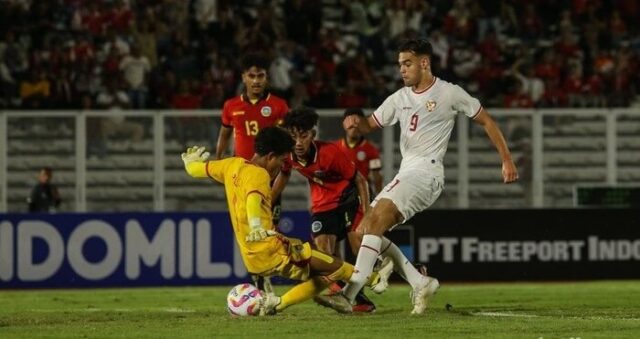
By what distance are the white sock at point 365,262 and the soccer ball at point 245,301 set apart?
2.70 ft

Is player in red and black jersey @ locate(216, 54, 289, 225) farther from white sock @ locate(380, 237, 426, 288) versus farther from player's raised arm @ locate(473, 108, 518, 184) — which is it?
player's raised arm @ locate(473, 108, 518, 184)

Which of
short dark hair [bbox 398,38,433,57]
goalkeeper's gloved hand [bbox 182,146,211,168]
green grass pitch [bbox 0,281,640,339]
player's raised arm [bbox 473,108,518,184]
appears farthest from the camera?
short dark hair [bbox 398,38,433,57]

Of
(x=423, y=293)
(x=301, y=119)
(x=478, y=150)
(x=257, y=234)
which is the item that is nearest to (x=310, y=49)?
(x=478, y=150)

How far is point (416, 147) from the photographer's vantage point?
528 inches

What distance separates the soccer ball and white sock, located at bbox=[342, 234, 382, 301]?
0.82 metres

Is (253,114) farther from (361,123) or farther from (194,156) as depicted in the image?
(194,156)

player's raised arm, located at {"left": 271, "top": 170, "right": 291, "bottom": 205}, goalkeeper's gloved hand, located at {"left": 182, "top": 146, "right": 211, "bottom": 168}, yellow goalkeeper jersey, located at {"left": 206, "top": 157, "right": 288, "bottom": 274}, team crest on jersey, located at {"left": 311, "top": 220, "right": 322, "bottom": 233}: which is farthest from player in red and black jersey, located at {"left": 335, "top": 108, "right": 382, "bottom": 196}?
yellow goalkeeper jersey, located at {"left": 206, "top": 157, "right": 288, "bottom": 274}

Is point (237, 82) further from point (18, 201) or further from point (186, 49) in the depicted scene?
point (18, 201)

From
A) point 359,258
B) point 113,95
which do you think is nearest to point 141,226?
point 113,95

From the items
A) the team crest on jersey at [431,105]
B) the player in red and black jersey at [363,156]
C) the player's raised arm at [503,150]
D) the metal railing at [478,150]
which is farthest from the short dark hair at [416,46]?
the metal railing at [478,150]

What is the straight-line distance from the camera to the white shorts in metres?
13.1

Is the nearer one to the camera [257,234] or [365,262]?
[257,234]

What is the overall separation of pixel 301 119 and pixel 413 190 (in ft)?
4.28

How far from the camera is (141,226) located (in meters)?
21.5
